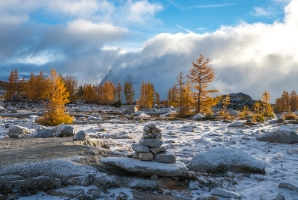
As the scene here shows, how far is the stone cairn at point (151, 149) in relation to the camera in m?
7.14

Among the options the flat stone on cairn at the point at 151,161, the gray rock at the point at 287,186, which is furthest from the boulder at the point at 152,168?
the gray rock at the point at 287,186

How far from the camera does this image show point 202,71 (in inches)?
1298

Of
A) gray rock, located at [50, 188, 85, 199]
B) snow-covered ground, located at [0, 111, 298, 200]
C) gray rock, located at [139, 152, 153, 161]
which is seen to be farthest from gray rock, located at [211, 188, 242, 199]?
gray rock, located at [50, 188, 85, 199]

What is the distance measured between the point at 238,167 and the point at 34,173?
5504 mm

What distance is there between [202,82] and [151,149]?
26.6 metres

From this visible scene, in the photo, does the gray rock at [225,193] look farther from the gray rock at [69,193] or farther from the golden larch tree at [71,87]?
the golden larch tree at [71,87]

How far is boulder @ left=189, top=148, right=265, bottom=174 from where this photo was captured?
7.60 meters

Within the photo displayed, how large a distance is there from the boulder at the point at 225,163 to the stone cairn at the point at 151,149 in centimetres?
109

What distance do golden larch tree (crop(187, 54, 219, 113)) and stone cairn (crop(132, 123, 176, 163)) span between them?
25.0 metres

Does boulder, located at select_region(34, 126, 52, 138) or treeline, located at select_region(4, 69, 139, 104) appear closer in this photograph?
boulder, located at select_region(34, 126, 52, 138)

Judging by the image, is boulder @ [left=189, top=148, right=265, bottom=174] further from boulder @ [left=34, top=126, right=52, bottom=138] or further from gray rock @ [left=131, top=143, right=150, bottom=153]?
boulder @ [left=34, top=126, right=52, bottom=138]

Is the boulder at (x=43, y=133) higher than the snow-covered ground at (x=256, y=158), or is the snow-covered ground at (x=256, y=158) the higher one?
the boulder at (x=43, y=133)

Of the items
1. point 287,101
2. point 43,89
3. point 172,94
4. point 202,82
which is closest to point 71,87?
point 43,89

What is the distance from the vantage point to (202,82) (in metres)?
32.8
